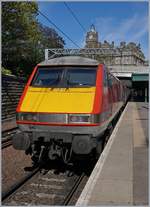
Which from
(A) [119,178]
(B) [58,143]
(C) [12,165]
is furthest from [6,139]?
(A) [119,178]

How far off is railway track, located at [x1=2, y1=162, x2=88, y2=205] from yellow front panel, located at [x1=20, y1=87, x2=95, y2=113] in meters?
1.53

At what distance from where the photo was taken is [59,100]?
775 cm

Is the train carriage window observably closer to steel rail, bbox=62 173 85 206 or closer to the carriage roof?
the carriage roof

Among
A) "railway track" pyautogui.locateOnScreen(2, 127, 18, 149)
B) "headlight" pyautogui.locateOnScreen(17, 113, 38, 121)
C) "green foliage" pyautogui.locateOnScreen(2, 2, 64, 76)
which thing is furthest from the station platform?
"green foliage" pyautogui.locateOnScreen(2, 2, 64, 76)

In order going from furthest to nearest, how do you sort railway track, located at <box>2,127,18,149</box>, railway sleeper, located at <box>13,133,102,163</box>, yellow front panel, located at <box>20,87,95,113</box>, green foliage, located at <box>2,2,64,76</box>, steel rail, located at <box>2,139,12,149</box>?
1. green foliage, located at <box>2,2,64,76</box>
2. railway track, located at <box>2,127,18,149</box>
3. steel rail, located at <box>2,139,12,149</box>
4. yellow front panel, located at <box>20,87,95,113</box>
5. railway sleeper, located at <box>13,133,102,163</box>

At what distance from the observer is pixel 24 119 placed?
7777 millimetres

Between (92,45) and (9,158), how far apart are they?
236 feet

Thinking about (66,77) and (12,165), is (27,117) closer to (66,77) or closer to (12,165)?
(66,77)

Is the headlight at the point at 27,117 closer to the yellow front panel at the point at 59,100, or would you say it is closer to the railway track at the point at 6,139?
the yellow front panel at the point at 59,100

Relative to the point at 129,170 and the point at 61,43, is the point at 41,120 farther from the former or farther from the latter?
the point at 61,43

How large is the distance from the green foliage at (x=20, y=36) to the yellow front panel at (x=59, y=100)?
859 inches

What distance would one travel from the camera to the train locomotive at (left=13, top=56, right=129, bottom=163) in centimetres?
737

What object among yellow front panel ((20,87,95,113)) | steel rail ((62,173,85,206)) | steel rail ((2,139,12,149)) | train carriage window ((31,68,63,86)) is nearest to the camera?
steel rail ((62,173,85,206))

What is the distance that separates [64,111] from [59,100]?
398 millimetres
